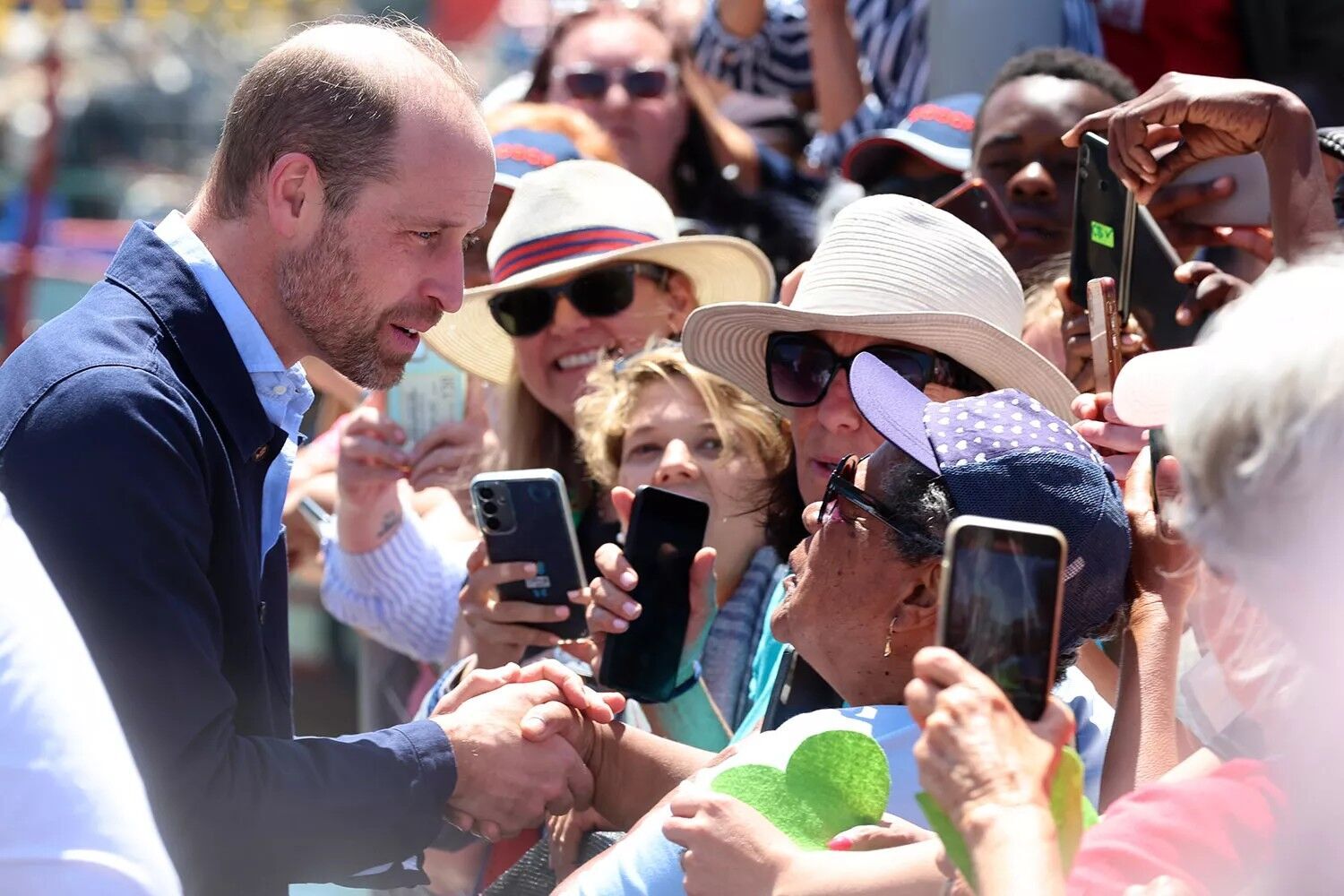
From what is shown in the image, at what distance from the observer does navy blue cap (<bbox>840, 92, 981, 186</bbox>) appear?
421 centimetres

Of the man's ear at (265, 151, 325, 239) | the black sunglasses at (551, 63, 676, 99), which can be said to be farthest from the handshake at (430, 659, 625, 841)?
the black sunglasses at (551, 63, 676, 99)

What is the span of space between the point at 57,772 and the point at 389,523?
241 cm

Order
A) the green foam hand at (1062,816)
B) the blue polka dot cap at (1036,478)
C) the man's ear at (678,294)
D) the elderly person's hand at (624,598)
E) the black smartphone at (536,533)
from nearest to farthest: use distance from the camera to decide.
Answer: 1. the green foam hand at (1062,816)
2. the blue polka dot cap at (1036,478)
3. the elderly person's hand at (624,598)
4. the black smartphone at (536,533)
5. the man's ear at (678,294)

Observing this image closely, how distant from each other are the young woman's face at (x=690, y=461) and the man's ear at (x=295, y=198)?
0.98 meters

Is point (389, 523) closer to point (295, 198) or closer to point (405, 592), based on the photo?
point (405, 592)

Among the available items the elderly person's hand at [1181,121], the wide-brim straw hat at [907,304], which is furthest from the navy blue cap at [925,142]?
the elderly person's hand at [1181,121]

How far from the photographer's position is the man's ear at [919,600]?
2316 mm

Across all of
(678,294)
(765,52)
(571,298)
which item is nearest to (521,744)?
(571,298)

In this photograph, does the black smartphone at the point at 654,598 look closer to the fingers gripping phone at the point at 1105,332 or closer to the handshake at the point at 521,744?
the handshake at the point at 521,744

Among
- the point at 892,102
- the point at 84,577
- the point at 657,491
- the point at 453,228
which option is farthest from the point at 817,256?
the point at 892,102

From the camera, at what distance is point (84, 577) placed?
2.20m

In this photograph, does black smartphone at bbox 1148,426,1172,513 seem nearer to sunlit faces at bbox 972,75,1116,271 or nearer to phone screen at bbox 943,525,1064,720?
phone screen at bbox 943,525,1064,720

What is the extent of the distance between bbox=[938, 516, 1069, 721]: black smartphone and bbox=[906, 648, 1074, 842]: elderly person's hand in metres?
0.06

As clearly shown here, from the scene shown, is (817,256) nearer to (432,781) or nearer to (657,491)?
(657,491)
